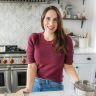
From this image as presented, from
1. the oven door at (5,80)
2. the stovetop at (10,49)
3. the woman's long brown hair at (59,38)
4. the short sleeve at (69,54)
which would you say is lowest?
the oven door at (5,80)

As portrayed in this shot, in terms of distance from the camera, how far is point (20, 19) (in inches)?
139

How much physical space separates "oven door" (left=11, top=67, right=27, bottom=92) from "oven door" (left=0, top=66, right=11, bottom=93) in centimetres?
6

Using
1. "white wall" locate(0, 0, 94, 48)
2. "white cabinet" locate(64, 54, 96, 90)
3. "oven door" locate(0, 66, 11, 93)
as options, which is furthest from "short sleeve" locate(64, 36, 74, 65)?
"white wall" locate(0, 0, 94, 48)

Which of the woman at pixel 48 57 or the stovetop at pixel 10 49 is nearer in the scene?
the woman at pixel 48 57

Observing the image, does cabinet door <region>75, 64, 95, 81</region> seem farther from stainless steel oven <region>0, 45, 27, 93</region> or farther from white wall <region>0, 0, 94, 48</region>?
white wall <region>0, 0, 94, 48</region>

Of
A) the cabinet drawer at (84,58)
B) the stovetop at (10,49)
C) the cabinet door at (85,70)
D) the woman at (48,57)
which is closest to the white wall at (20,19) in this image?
the stovetop at (10,49)

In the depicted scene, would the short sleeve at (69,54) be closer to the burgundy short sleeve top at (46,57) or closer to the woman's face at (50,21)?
the burgundy short sleeve top at (46,57)

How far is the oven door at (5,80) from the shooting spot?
307 centimetres

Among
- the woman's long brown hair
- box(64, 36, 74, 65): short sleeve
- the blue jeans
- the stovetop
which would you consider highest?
the woman's long brown hair

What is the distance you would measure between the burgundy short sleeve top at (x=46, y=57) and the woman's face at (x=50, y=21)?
0.14 metres

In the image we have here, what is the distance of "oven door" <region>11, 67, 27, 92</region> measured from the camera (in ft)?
10.1

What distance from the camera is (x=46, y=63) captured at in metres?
1.76

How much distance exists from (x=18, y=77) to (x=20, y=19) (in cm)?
104

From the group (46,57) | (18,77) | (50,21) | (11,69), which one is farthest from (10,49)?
(50,21)
